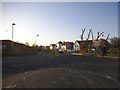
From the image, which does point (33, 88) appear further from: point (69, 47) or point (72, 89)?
point (69, 47)

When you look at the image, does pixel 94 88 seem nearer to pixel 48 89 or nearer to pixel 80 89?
pixel 80 89

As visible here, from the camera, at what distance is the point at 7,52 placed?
35125 mm

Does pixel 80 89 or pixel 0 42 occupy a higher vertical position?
pixel 0 42

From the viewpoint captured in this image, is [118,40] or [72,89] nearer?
[72,89]

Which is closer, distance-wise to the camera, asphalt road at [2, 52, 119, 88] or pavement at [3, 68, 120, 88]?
pavement at [3, 68, 120, 88]

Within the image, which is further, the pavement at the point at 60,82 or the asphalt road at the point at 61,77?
the asphalt road at the point at 61,77

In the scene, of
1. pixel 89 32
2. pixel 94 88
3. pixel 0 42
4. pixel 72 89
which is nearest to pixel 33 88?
pixel 72 89

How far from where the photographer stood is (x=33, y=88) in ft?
20.4

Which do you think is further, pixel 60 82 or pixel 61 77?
pixel 61 77

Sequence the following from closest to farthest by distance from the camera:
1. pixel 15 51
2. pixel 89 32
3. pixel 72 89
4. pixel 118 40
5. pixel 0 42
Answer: pixel 72 89 < pixel 0 42 < pixel 15 51 < pixel 89 32 < pixel 118 40

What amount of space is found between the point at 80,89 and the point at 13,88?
269 cm

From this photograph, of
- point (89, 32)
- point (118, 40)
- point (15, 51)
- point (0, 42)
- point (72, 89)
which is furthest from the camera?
point (118, 40)

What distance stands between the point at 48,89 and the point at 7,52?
103ft

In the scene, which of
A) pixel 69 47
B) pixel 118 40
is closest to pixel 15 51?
pixel 118 40
